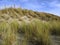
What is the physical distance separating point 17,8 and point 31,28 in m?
7.39

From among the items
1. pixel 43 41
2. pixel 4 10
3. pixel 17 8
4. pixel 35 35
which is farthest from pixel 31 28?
pixel 17 8

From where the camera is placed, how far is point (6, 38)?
682 centimetres

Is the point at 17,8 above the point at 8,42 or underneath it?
above

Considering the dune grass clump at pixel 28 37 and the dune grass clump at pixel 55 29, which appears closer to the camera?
the dune grass clump at pixel 28 37

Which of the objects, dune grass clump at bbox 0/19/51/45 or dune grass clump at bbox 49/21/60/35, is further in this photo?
dune grass clump at bbox 49/21/60/35

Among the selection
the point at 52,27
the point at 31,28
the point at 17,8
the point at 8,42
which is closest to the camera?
the point at 8,42

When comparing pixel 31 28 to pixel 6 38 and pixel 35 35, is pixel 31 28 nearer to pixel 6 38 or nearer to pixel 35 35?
pixel 35 35

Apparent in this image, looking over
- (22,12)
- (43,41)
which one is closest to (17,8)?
(22,12)

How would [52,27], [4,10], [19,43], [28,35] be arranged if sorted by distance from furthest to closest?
[4,10] → [52,27] → [28,35] → [19,43]

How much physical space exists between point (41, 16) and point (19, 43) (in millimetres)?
10208

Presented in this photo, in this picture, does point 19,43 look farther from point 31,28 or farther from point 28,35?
point 31,28

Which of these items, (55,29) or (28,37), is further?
(55,29)

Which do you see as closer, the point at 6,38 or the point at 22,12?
the point at 6,38

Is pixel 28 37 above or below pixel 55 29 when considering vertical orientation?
below
